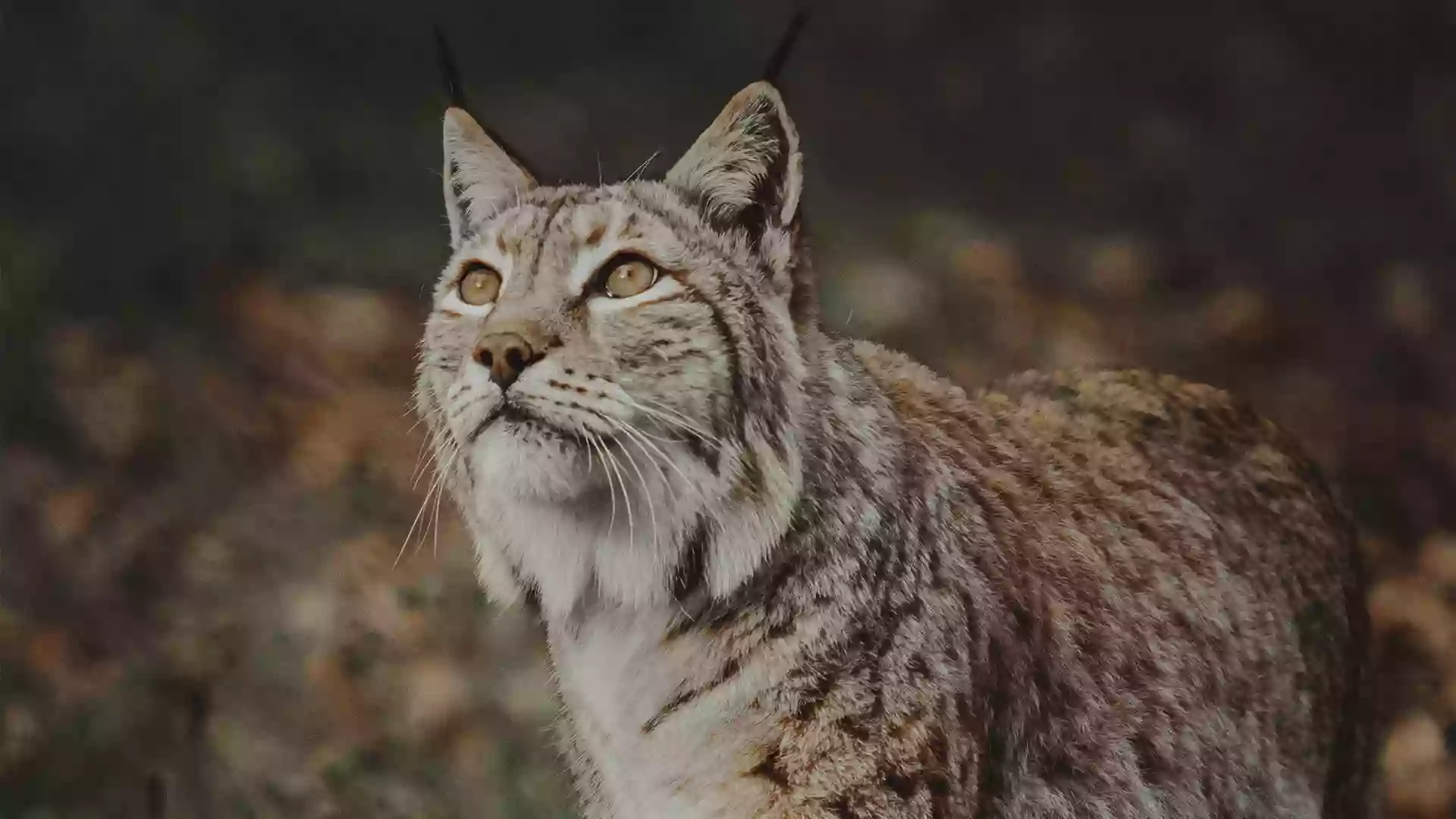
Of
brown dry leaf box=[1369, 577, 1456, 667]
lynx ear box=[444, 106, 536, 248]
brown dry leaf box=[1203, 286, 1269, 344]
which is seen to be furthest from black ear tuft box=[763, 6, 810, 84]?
brown dry leaf box=[1369, 577, 1456, 667]

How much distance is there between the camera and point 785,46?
5.97ft

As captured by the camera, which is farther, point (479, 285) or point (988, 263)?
point (988, 263)

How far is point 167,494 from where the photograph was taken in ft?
7.04

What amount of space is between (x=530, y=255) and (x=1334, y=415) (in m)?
1.35

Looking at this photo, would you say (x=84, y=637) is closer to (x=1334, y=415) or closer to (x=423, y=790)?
(x=423, y=790)

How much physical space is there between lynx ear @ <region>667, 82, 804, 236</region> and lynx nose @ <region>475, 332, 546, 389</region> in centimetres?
31

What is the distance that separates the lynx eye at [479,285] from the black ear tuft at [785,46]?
423 millimetres

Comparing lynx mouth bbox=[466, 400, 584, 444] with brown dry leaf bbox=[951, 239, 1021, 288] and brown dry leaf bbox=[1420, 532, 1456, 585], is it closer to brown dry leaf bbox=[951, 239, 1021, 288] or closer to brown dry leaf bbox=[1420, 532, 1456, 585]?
brown dry leaf bbox=[951, 239, 1021, 288]

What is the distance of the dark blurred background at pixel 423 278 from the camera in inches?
81.0

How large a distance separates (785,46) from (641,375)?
0.64 metres

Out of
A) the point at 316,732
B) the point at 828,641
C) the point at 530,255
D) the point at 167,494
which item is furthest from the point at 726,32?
the point at 316,732

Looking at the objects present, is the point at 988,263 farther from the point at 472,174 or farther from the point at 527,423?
the point at 527,423

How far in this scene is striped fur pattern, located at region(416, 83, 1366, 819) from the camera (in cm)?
143

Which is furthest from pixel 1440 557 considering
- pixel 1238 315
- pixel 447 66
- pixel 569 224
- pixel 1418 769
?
pixel 447 66
